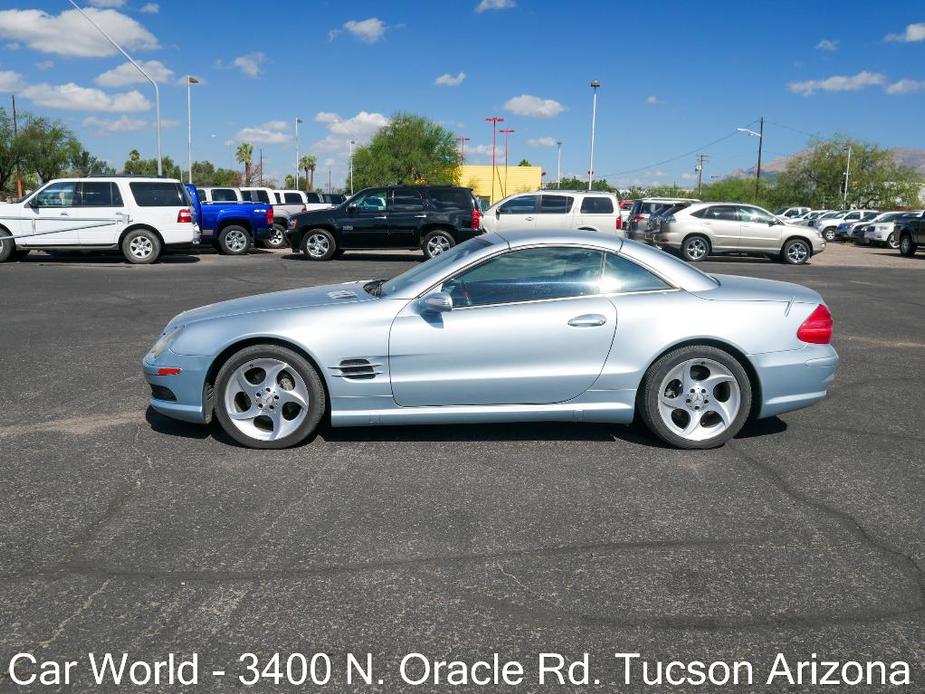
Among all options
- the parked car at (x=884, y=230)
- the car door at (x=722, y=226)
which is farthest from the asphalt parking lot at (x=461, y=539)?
the parked car at (x=884, y=230)

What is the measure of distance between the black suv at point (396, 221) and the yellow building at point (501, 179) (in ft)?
233

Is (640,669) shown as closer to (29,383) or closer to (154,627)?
(154,627)

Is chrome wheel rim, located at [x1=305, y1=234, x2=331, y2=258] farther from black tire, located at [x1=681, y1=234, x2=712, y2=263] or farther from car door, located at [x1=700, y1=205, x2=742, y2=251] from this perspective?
car door, located at [x1=700, y1=205, x2=742, y2=251]

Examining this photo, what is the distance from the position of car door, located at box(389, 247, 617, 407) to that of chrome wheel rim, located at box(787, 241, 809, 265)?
18776 millimetres

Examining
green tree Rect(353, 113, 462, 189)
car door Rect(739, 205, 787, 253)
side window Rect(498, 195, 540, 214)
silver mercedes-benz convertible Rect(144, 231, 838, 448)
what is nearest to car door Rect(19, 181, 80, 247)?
side window Rect(498, 195, 540, 214)

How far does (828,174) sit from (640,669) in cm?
7666

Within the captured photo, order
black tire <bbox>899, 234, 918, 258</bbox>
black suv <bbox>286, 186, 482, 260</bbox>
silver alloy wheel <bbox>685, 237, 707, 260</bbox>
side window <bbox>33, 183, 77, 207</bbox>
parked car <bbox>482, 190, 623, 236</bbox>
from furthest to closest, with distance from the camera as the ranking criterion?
black tire <bbox>899, 234, 918, 258</bbox>
silver alloy wheel <bbox>685, 237, 707, 260</bbox>
parked car <bbox>482, 190, 623, 236</bbox>
black suv <bbox>286, 186, 482, 260</bbox>
side window <bbox>33, 183, 77, 207</bbox>

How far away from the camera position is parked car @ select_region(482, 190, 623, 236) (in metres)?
20.1

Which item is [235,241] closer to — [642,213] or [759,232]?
[642,213]

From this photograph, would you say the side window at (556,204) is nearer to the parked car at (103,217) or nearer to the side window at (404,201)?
the side window at (404,201)

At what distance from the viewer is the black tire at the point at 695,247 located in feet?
71.6

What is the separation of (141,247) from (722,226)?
14.7 meters

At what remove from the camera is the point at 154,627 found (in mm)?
2957

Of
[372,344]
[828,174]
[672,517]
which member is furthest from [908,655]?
[828,174]
